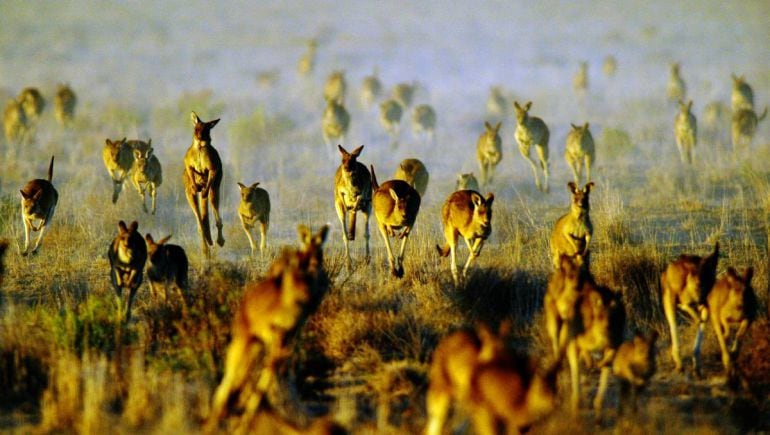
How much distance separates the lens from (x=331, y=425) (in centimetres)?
569

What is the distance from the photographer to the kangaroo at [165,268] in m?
9.63

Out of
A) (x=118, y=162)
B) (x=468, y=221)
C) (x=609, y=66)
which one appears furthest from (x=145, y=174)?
(x=609, y=66)

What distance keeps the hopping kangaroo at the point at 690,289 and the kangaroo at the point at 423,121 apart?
21.1 metres

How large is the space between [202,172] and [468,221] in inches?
169

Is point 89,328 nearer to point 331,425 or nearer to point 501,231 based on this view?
point 331,425

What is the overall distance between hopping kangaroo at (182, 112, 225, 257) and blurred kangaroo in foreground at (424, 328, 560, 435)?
769 centimetres

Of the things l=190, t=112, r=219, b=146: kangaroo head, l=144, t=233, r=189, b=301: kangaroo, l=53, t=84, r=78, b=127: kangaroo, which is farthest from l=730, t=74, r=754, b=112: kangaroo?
l=144, t=233, r=189, b=301: kangaroo

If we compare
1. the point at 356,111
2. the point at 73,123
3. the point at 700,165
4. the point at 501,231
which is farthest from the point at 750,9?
the point at 501,231

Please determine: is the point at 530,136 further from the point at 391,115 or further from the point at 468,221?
the point at 468,221

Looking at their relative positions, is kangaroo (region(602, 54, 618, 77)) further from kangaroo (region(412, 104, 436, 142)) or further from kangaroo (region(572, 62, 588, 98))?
kangaroo (region(412, 104, 436, 142))

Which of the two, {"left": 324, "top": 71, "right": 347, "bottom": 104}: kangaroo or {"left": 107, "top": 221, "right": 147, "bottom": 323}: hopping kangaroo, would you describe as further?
{"left": 324, "top": 71, "right": 347, "bottom": 104}: kangaroo

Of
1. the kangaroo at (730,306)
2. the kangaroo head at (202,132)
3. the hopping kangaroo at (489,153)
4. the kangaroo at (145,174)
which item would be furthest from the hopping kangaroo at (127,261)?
the hopping kangaroo at (489,153)

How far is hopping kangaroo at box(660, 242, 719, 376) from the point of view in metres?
7.90

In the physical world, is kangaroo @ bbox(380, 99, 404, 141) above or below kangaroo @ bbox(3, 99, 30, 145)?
above
